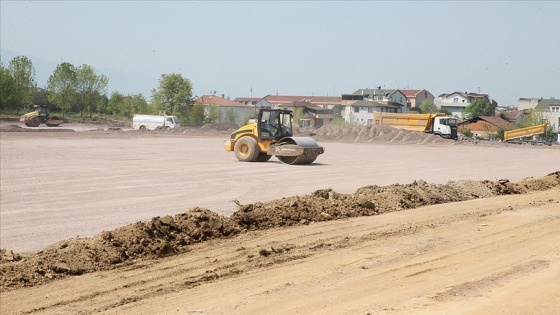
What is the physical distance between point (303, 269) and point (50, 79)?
96.3m

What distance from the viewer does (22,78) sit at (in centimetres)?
9669

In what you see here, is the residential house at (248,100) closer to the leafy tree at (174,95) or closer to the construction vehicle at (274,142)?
the leafy tree at (174,95)

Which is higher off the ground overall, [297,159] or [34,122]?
[297,159]

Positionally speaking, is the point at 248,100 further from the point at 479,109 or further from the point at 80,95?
the point at 80,95

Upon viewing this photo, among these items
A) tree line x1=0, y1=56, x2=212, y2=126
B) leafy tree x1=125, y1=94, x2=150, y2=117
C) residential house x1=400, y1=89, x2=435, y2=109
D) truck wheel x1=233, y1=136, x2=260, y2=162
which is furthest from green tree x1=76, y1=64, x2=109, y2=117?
residential house x1=400, y1=89, x2=435, y2=109

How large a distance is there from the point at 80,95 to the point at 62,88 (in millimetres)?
2547

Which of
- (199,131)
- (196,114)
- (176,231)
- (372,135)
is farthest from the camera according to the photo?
(196,114)

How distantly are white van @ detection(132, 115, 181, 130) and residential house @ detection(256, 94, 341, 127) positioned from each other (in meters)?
56.2

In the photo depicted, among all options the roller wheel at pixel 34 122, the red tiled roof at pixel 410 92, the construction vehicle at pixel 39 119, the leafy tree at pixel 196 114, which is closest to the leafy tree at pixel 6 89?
the construction vehicle at pixel 39 119

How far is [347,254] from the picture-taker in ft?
33.9

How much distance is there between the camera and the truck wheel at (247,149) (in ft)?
107

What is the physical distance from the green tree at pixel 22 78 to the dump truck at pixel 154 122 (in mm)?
24725

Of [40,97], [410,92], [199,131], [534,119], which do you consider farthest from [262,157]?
[410,92]

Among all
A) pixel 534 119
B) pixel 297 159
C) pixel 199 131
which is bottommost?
pixel 199 131
